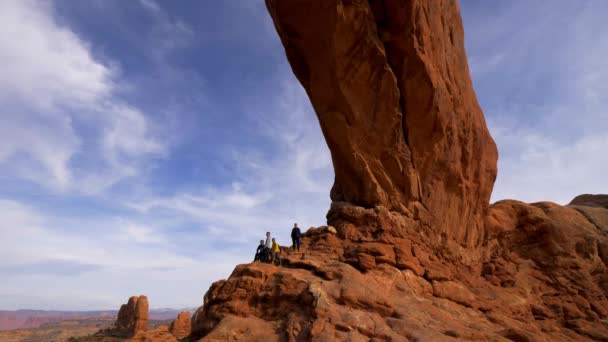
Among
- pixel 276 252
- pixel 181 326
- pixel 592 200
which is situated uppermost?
pixel 592 200

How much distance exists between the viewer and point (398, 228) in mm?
13789

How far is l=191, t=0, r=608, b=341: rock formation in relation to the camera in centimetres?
1041

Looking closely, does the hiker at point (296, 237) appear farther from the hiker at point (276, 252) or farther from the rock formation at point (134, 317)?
the rock formation at point (134, 317)

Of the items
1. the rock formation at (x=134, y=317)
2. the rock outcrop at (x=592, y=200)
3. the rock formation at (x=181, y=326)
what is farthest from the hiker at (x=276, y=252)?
the rock formation at (x=134, y=317)

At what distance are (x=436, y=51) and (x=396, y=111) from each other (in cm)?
292

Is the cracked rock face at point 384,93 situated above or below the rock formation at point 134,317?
above

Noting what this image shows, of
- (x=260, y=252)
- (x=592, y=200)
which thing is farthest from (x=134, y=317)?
(x=592, y=200)

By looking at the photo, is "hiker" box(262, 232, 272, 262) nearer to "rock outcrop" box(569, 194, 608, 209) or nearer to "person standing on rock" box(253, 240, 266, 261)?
"person standing on rock" box(253, 240, 266, 261)

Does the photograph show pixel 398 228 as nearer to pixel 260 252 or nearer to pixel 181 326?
pixel 260 252

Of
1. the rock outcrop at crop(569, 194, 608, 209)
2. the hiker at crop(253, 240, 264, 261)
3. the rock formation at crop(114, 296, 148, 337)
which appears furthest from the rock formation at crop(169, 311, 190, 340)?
the rock outcrop at crop(569, 194, 608, 209)

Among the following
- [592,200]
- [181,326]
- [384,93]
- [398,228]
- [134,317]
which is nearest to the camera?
[398,228]

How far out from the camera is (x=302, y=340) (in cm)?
922

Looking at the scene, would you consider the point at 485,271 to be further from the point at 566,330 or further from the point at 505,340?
the point at 505,340

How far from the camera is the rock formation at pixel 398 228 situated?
10.4m
